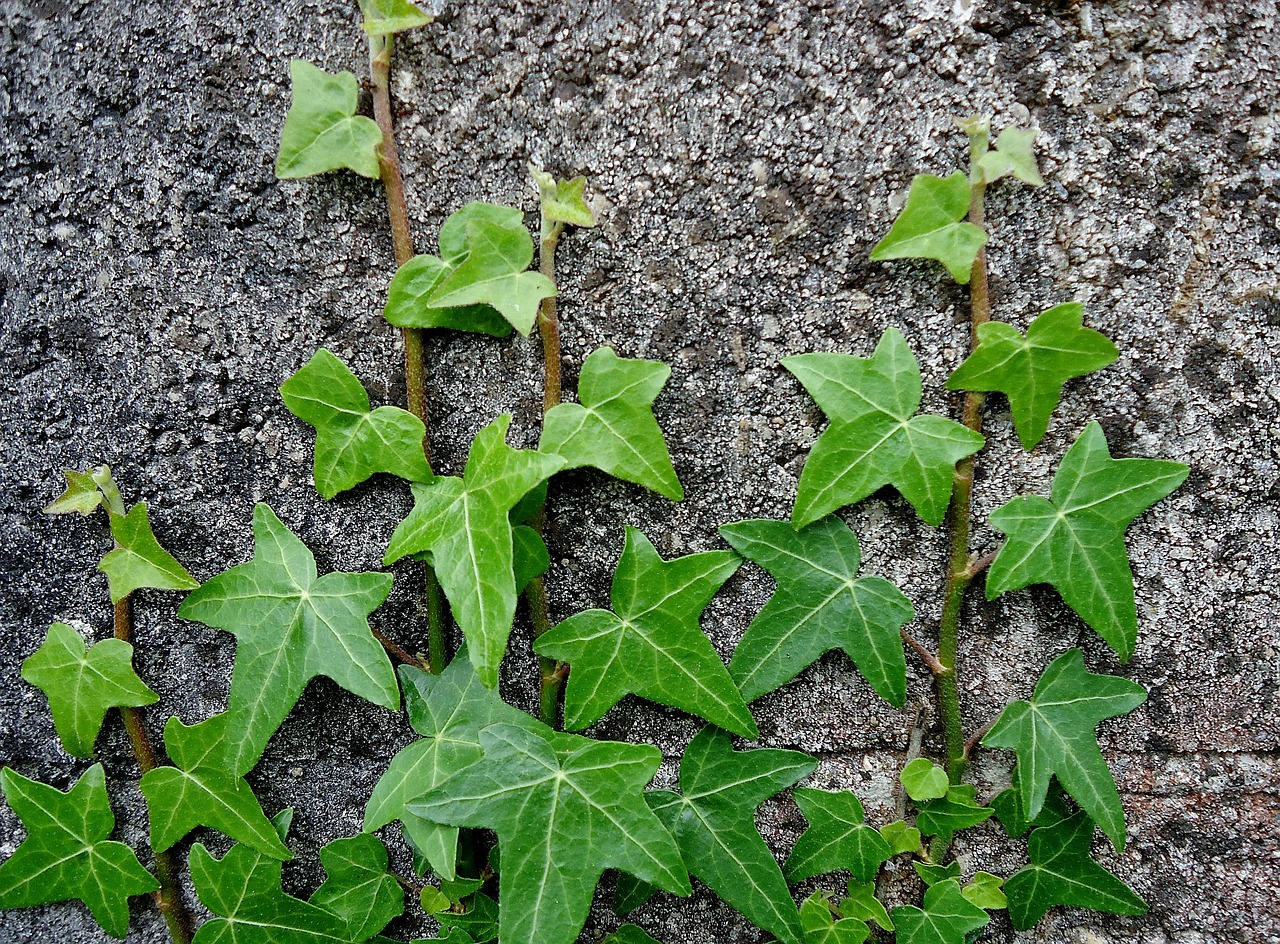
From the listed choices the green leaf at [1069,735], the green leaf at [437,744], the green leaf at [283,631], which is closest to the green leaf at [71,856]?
the green leaf at [283,631]

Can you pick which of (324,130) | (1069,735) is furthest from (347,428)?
(1069,735)

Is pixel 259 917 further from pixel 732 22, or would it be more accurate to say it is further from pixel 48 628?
pixel 732 22

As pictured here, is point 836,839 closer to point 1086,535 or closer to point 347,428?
point 1086,535

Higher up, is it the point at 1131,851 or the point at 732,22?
the point at 732,22

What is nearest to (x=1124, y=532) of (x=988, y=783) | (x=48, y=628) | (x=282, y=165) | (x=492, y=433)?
(x=988, y=783)

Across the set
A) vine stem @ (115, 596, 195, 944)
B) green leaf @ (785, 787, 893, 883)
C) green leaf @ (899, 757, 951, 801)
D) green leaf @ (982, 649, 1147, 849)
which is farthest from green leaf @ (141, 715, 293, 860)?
green leaf @ (982, 649, 1147, 849)

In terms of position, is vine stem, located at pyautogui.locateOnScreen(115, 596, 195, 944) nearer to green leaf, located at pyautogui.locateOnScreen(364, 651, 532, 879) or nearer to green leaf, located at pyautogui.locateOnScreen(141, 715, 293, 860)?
green leaf, located at pyautogui.locateOnScreen(141, 715, 293, 860)
